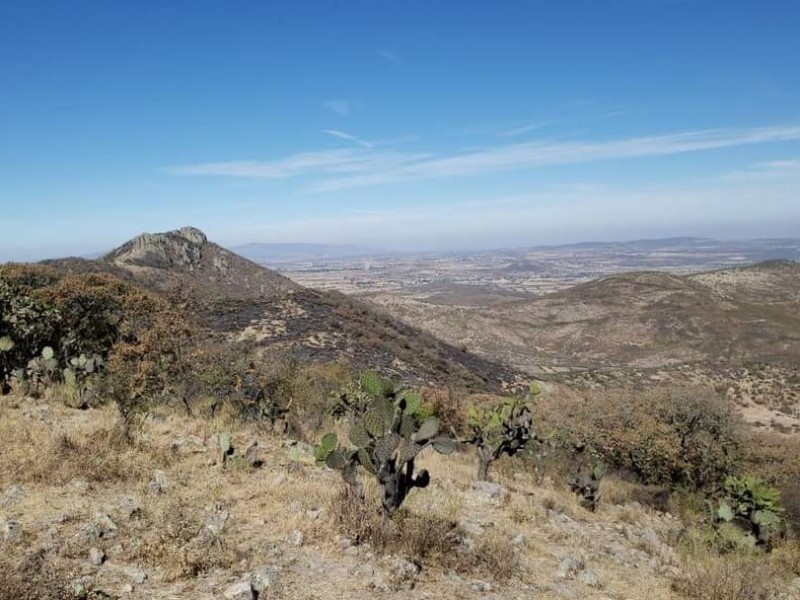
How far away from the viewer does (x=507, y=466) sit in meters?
14.7

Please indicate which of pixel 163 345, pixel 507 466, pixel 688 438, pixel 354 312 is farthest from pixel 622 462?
pixel 354 312

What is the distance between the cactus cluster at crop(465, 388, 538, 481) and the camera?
13.4 meters

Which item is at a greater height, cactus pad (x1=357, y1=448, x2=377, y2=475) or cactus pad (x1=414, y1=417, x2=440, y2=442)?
cactus pad (x1=414, y1=417, x2=440, y2=442)

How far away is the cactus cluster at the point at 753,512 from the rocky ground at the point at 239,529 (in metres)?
1.30

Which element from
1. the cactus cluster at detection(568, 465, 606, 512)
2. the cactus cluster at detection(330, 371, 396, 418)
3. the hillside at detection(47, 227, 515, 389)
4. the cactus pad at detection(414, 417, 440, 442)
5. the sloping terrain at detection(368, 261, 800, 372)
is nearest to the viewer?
the cactus pad at detection(414, 417, 440, 442)

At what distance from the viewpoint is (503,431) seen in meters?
14.0

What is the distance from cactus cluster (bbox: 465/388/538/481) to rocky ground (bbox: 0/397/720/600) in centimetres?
206

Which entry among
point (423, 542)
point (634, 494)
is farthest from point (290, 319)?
point (423, 542)

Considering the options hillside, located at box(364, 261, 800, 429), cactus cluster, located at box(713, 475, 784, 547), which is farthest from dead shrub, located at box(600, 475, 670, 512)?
hillside, located at box(364, 261, 800, 429)

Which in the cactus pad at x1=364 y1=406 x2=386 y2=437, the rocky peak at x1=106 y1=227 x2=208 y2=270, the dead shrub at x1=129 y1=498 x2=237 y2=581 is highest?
the rocky peak at x1=106 y1=227 x2=208 y2=270

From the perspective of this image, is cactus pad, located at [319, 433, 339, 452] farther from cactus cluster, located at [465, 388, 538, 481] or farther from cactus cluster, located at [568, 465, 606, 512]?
cactus cluster, located at [568, 465, 606, 512]

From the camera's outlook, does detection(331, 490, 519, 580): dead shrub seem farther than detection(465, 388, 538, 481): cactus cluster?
No

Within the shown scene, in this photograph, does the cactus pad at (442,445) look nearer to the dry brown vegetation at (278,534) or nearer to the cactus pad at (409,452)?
the cactus pad at (409,452)

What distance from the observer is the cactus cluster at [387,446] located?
7605 mm
